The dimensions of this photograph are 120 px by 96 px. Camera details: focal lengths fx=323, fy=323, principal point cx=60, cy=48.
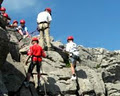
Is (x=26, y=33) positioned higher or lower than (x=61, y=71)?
higher

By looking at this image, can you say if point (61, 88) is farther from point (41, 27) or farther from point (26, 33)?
point (26, 33)

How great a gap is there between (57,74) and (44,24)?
15.7ft

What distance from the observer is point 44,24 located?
26875mm

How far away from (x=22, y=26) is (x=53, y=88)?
34.3 ft

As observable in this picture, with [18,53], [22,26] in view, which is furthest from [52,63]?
[22,26]

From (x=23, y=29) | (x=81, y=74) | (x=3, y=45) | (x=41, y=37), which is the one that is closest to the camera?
(x=3, y=45)

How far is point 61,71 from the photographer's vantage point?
2502 cm

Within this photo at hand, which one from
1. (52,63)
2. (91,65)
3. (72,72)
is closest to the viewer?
(72,72)

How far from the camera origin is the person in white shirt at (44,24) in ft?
88.1

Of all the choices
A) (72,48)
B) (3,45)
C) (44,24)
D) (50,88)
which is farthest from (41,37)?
(3,45)

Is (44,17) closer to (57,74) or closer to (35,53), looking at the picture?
(57,74)

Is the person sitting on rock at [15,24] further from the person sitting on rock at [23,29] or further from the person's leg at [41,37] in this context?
the person's leg at [41,37]

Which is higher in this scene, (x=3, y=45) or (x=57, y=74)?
(x=3, y=45)

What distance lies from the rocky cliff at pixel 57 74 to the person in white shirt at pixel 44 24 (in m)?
0.85
